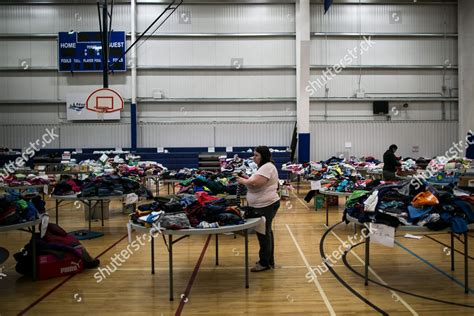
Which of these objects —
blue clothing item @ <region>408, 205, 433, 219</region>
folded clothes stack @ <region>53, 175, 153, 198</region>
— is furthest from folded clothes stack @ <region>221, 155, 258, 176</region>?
blue clothing item @ <region>408, 205, 433, 219</region>

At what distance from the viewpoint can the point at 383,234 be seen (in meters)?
4.27

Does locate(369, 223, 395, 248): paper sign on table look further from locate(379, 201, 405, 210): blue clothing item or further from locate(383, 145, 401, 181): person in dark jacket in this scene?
locate(383, 145, 401, 181): person in dark jacket

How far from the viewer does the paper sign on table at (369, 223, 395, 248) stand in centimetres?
418

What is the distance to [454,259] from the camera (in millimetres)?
5699

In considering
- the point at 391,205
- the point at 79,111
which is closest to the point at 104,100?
the point at 79,111

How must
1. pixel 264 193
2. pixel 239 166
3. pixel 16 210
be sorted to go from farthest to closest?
pixel 239 166 < pixel 264 193 < pixel 16 210

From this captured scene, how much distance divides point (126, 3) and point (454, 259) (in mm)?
17736

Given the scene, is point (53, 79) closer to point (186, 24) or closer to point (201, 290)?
point (186, 24)

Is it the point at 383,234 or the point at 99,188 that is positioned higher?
the point at 99,188

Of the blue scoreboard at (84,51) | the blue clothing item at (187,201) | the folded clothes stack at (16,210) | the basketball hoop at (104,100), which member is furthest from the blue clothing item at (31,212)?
the blue scoreboard at (84,51)

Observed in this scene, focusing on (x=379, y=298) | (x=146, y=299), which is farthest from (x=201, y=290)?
(x=379, y=298)

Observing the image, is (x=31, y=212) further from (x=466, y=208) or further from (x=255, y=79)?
(x=255, y=79)

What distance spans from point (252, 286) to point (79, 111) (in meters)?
16.5

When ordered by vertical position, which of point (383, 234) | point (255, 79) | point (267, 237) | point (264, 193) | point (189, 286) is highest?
point (255, 79)
